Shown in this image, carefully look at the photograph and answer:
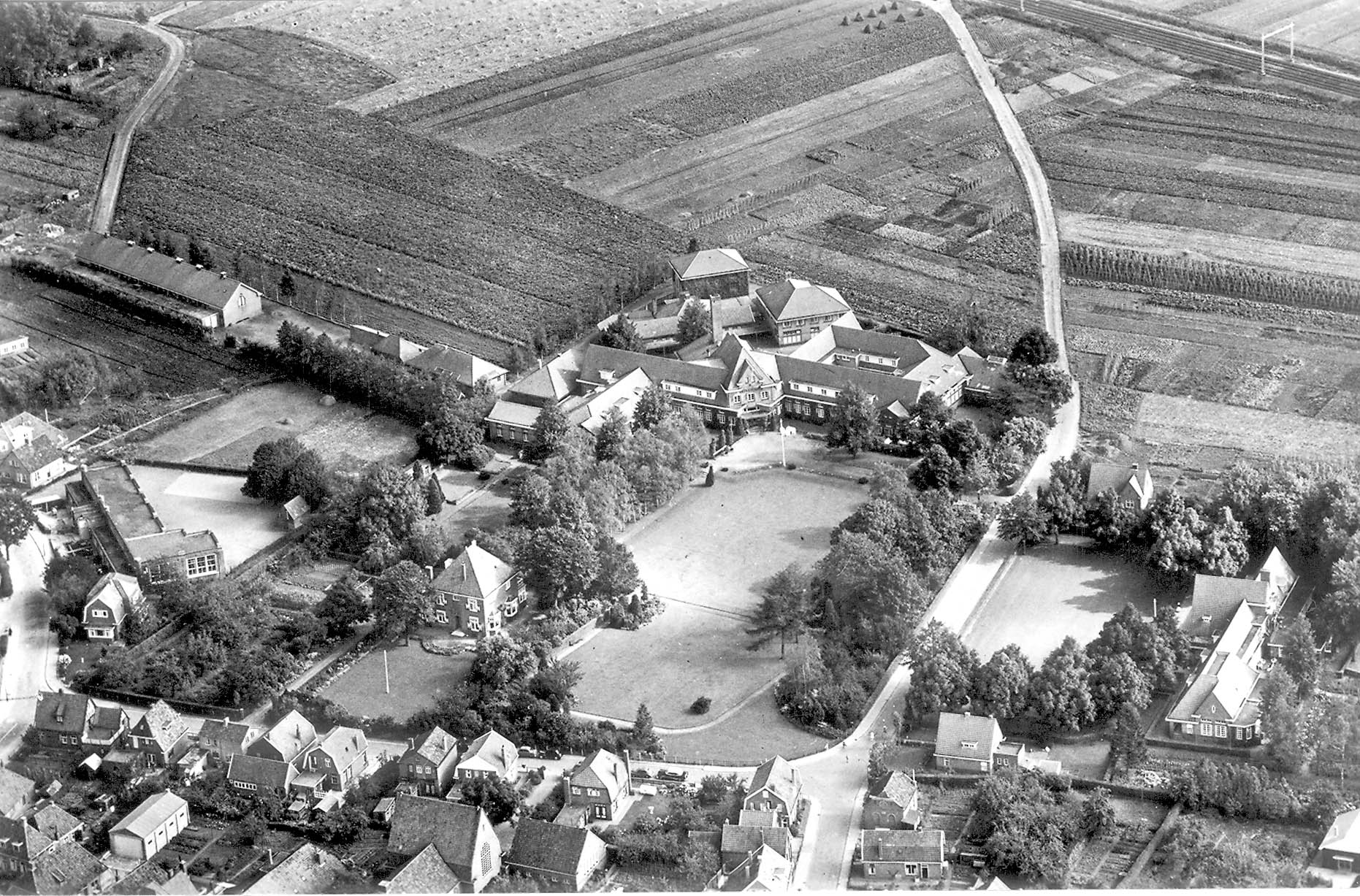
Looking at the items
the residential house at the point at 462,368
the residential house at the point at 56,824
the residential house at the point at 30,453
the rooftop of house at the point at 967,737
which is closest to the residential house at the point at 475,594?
the residential house at the point at 56,824

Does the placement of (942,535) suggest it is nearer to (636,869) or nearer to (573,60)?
(636,869)

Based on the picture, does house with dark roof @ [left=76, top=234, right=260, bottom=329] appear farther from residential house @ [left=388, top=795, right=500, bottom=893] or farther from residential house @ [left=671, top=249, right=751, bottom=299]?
residential house @ [left=388, top=795, right=500, bottom=893]

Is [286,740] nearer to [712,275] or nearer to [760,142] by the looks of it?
[712,275]

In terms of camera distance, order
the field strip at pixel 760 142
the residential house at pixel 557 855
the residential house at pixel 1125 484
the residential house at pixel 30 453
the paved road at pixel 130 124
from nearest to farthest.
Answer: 1. the residential house at pixel 557 855
2. the residential house at pixel 1125 484
3. the residential house at pixel 30 453
4. the paved road at pixel 130 124
5. the field strip at pixel 760 142

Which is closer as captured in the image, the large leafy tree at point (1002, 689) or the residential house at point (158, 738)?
the large leafy tree at point (1002, 689)

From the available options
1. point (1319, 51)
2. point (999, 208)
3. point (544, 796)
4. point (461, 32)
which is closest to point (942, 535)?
point (544, 796)

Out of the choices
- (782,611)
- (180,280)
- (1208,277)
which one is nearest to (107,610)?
(782,611)

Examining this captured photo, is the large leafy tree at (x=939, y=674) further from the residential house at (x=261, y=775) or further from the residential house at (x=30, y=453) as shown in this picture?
the residential house at (x=30, y=453)
